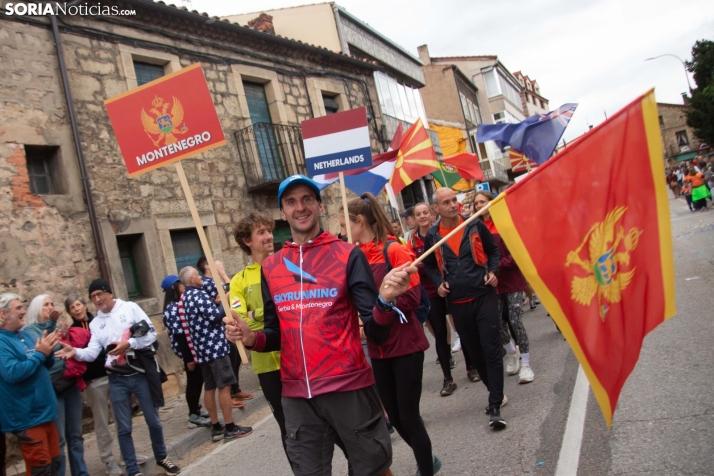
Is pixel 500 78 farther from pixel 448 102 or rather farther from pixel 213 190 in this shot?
pixel 213 190

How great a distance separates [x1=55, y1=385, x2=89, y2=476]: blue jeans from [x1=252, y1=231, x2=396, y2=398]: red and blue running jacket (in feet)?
11.4

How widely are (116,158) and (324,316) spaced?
→ 8.48 m

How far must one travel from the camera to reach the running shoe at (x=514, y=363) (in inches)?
241

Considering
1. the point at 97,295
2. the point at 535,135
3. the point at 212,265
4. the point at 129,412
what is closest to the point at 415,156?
the point at 535,135

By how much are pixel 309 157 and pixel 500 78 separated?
159 ft

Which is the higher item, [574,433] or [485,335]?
[485,335]

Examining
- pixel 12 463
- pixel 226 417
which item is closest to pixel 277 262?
pixel 226 417

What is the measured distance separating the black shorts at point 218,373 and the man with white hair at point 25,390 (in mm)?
1753

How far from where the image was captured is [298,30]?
63.6 ft

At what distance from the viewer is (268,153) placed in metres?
13.3

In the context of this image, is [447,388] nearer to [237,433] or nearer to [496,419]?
[496,419]

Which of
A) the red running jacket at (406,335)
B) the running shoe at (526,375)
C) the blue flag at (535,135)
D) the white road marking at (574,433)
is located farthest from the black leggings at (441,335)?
the blue flag at (535,135)

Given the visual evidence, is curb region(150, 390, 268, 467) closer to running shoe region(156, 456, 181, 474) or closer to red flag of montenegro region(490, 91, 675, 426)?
running shoe region(156, 456, 181, 474)

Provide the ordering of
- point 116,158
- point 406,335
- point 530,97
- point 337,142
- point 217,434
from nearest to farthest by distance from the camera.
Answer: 1. point 406,335
2. point 337,142
3. point 217,434
4. point 116,158
5. point 530,97
